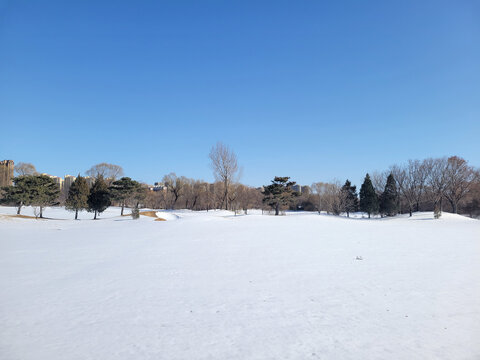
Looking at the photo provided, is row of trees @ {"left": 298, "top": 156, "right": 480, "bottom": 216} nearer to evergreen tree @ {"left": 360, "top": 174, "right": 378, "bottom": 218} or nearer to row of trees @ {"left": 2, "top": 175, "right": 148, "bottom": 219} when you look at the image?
evergreen tree @ {"left": 360, "top": 174, "right": 378, "bottom": 218}

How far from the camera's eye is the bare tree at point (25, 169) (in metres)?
51.2

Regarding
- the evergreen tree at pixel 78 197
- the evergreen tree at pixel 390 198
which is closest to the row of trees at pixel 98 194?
the evergreen tree at pixel 78 197

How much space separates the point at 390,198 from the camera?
4062cm

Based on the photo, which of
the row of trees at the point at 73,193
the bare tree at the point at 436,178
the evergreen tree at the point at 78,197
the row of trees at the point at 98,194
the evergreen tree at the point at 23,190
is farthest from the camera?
the bare tree at the point at 436,178

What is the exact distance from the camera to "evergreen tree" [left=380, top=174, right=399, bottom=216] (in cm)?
4025

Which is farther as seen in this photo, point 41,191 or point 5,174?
point 5,174

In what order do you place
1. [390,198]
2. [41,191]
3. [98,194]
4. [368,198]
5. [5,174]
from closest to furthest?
[41,191], [98,194], [368,198], [390,198], [5,174]

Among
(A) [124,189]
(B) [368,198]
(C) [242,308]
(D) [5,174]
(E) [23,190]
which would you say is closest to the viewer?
(C) [242,308]

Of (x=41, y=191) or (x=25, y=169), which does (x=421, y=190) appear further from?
(x=25, y=169)

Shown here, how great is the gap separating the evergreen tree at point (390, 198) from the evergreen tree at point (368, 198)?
204 centimetres

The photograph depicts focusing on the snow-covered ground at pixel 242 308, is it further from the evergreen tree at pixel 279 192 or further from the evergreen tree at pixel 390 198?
the evergreen tree at pixel 390 198

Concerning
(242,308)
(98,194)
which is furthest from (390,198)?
(242,308)

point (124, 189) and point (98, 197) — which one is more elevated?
point (124, 189)

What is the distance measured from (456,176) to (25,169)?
256 ft
